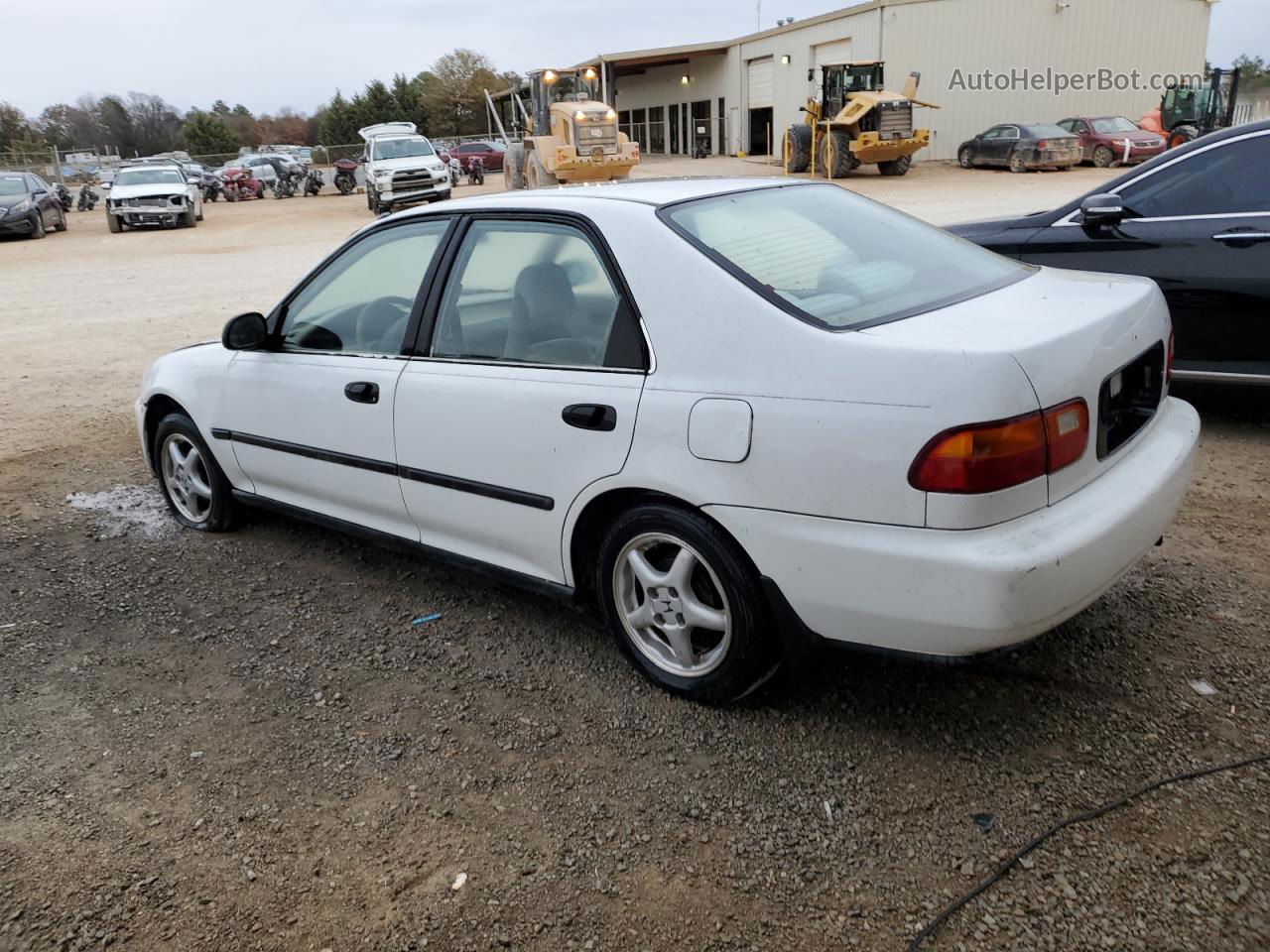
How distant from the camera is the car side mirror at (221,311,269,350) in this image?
420cm

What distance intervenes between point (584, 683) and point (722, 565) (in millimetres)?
798

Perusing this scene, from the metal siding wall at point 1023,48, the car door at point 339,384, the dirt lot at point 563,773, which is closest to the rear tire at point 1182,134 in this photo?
the metal siding wall at point 1023,48

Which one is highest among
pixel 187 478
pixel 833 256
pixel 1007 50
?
pixel 1007 50

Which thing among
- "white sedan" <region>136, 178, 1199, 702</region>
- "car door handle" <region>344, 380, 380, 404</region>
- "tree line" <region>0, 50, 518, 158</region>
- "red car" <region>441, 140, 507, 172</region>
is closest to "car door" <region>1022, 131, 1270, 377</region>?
"white sedan" <region>136, 178, 1199, 702</region>

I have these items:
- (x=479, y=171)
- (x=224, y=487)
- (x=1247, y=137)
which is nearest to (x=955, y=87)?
(x=479, y=171)

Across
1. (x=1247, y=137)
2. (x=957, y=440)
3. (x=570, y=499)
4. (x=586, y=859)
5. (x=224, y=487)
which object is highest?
(x=1247, y=137)

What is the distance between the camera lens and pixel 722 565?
288cm

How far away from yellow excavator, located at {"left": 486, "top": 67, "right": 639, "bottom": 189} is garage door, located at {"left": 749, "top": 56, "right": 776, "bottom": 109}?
56.7 feet

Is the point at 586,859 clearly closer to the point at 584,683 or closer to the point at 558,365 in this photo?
the point at 584,683

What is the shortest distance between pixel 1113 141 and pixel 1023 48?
7.34 metres

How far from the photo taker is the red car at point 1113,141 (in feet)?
93.6

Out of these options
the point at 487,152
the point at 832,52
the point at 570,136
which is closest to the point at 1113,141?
the point at 832,52

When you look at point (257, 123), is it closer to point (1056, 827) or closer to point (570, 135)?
point (570, 135)

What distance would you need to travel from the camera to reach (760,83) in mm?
42000
